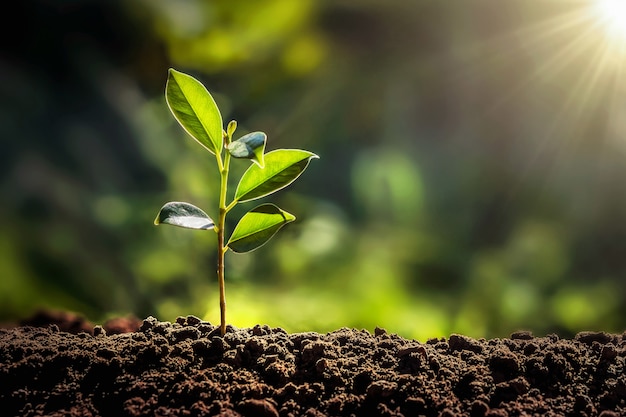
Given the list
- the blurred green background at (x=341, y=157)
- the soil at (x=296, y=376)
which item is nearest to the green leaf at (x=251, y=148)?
the soil at (x=296, y=376)

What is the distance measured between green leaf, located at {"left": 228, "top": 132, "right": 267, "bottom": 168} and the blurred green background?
2.48 ft

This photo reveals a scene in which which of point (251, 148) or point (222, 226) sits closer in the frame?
point (251, 148)

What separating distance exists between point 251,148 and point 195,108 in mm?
156

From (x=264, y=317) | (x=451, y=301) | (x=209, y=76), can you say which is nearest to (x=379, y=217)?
A: (x=451, y=301)

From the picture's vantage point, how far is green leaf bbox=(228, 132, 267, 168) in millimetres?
831

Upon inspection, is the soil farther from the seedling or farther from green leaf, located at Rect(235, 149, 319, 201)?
green leaf, located at Rect(235, 149, 319, 201)

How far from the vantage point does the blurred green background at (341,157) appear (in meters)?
1.65

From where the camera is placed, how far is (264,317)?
1527 mm

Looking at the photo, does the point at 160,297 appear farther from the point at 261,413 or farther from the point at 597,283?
the point at 597,283

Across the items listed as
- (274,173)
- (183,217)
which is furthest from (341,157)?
(183,217)

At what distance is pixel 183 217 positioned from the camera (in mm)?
892

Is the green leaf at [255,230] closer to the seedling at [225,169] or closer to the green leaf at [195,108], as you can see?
the seedling at [225,169]

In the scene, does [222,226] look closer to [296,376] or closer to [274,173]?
[274,173]

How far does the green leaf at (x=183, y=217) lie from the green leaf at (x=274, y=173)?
0.26 ft
